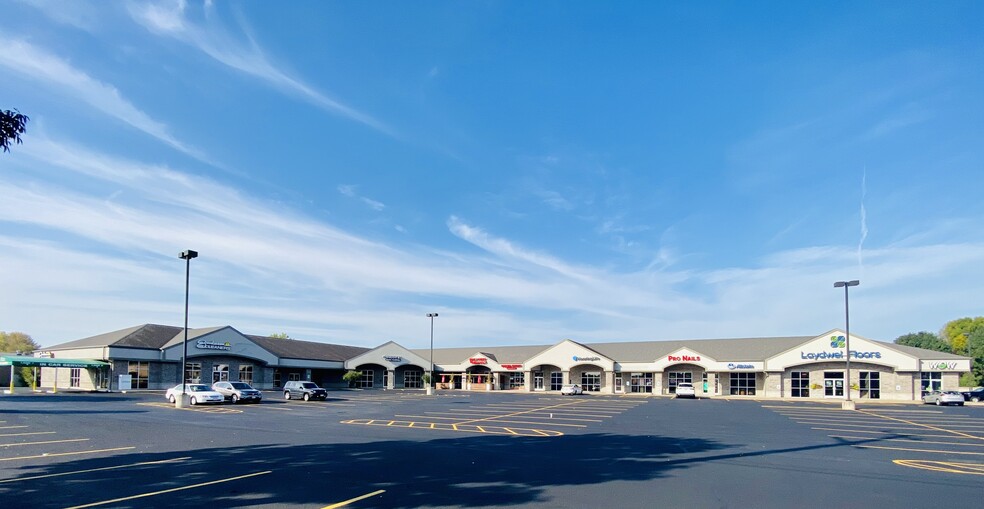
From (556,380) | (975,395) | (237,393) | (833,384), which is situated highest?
(237,393)

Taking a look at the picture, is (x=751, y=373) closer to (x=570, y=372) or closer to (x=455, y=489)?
(x=570, y=372)

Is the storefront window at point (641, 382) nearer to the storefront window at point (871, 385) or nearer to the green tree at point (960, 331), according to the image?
the storefront window at point (871, 385)

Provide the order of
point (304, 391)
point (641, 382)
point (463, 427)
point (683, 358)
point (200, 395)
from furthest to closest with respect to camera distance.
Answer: point (641, 382) → point (683, 358) → point (304, 391) → point (200, 395) → point (463, 427)

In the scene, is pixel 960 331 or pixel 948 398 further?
pixel 960 331

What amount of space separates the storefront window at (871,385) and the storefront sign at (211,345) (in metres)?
57.0

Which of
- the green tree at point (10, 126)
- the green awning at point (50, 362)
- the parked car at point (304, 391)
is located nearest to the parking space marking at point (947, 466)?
the green tree at point (10, 126)

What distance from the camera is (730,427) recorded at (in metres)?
25.0

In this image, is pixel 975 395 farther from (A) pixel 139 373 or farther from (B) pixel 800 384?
(A) pixel 139 373

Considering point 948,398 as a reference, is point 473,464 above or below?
above

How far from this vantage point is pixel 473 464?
46.6 feet

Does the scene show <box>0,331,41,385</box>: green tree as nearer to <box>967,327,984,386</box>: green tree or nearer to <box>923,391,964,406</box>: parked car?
<box>923,391,964,406</box>: parked car

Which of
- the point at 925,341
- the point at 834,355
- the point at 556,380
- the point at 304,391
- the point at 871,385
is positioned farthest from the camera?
the point at 925,341

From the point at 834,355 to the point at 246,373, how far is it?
2137 inches

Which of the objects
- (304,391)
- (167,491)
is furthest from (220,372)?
(167,491)
